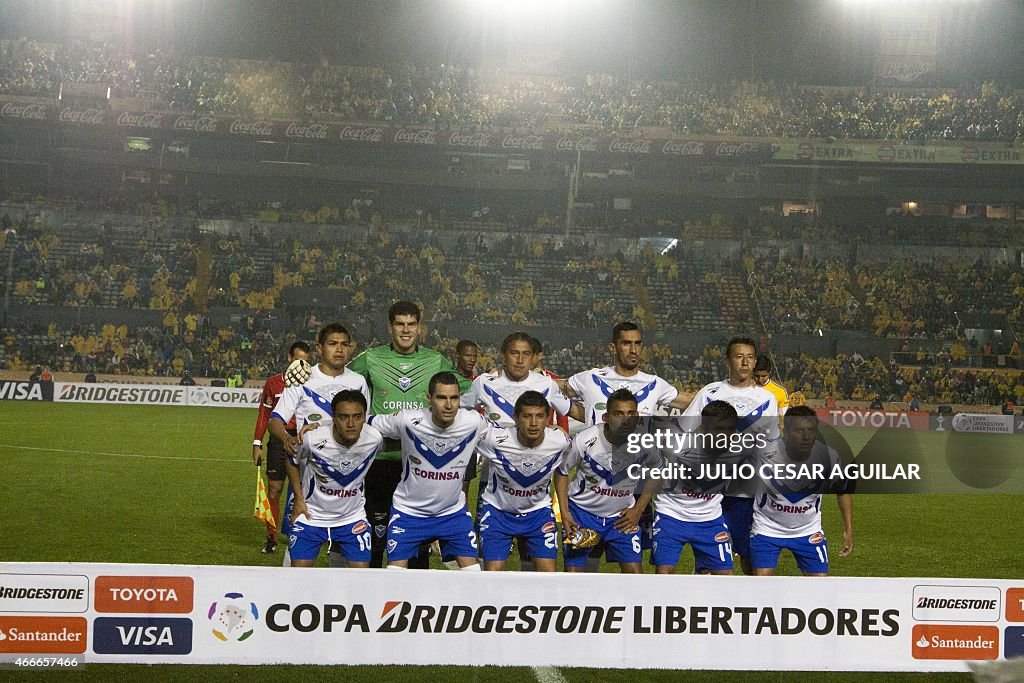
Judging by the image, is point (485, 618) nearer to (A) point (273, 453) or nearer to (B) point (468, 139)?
(A) point (273, 453)

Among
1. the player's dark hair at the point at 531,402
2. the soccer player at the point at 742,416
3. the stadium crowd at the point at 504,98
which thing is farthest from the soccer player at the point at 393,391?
the stadium crowd at the point at 504,98

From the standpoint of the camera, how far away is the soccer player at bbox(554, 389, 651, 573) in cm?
719

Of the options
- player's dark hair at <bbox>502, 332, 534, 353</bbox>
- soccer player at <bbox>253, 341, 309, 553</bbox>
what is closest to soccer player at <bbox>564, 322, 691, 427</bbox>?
player's dark hair at <bbox>502, 332, 534, 353</bbox>

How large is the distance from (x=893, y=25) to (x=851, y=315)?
53.7 ft

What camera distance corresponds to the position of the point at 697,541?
7.18m

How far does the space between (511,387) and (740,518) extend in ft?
6.08

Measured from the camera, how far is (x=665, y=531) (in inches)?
283

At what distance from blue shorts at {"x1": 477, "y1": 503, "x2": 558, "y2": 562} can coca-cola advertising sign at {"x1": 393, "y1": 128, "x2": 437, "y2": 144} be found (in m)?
37.5

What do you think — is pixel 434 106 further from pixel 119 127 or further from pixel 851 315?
pixel 851 315

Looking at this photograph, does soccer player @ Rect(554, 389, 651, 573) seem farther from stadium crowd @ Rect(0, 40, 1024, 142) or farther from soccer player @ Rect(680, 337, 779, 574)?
stadium crowd @ Rect(0, 40, 1024, 142)

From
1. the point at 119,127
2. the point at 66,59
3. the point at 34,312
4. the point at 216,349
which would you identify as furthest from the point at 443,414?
the point at 66,59

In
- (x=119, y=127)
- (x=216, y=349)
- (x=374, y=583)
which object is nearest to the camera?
(x=374, y=583)

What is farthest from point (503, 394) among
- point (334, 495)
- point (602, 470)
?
point (334, 495)

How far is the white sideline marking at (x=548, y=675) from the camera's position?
6.18 meters
